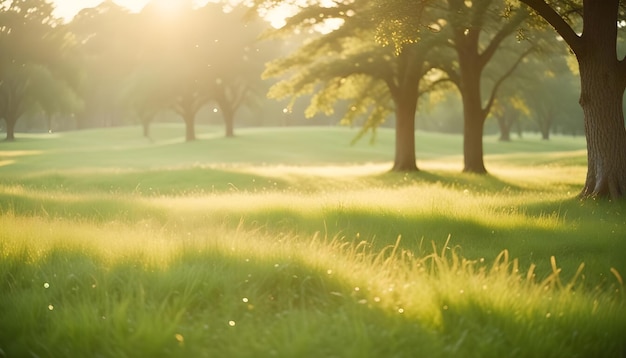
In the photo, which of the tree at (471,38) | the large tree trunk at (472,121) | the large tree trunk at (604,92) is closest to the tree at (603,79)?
the large tree trunk at (604,92)

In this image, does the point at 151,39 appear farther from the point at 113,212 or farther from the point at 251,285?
the point at 251,285

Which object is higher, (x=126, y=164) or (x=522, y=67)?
(x=522, y=67)

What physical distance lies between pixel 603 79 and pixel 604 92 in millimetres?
307

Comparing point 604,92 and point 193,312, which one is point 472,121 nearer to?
point 604,92

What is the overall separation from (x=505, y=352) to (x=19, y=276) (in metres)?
5.07

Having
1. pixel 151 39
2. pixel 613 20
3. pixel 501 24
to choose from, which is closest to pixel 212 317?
pixel 613 20

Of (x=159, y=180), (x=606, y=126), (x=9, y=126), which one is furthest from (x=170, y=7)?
(x=606, y=126)

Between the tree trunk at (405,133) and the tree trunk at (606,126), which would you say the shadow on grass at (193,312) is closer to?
the tree trunk at (606,126)

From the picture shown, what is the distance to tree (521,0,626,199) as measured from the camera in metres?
14.1

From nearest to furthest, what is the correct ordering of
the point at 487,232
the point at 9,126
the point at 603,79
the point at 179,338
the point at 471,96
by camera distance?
the point at 179,338 → the point at 487,232 → the point at 603,79 → the point at 471,96 → the point at 9,126

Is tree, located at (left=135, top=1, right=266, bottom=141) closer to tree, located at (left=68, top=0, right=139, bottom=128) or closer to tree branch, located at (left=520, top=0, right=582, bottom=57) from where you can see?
tree, located at (left=68, top=0, right=139, bottom=128)

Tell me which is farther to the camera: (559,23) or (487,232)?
(559,23)

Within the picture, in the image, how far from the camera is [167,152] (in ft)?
151

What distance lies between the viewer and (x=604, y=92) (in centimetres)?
1420
